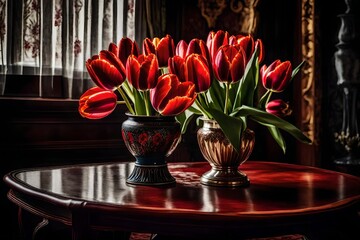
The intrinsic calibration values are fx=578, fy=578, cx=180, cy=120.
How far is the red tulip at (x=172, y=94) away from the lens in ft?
3.99

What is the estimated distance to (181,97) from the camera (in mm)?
1209

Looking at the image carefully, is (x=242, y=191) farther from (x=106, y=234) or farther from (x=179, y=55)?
(x=106, y=234)

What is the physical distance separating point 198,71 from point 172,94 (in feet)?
0.25

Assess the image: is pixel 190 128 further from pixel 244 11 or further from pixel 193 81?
pixel 193 81

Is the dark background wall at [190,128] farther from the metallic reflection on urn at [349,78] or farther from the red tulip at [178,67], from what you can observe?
the red tulip at [178,67]

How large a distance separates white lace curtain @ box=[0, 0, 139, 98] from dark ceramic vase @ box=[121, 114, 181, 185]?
1.35 meters

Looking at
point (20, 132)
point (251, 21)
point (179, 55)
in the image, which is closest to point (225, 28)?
point (251, 21)

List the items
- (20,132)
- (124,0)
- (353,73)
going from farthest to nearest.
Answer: (353,73)
(124,0)
(20,132)

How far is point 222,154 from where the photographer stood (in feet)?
4.33

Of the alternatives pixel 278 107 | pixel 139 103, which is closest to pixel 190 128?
pixel 278 107

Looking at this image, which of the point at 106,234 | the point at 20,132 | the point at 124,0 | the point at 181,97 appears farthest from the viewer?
the point at 124,0

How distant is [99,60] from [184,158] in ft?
5.74

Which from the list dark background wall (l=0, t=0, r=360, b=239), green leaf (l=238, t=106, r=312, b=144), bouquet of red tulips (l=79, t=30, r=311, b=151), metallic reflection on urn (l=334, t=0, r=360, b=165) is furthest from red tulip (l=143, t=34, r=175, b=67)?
metallic reflection on urn (l=334, t=0, r=360, b=165)

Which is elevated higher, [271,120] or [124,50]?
[124,50]
